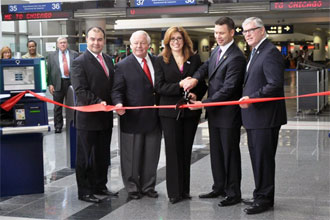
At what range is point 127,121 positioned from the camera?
19.3 ft

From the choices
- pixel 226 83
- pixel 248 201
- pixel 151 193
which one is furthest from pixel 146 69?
pixel 248 201

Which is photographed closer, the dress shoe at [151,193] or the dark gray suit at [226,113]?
the dark gray suit at [226,113]

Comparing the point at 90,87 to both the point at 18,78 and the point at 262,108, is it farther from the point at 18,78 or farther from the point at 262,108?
the point at 262,108

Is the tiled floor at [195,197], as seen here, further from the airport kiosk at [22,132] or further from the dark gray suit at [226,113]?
the dark gray suit at [226,113]

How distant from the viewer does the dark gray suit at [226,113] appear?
539 centimetres

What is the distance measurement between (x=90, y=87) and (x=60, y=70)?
5329 mm

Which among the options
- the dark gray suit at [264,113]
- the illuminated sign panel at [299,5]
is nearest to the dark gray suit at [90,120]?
the dark gray suit at [264,113]

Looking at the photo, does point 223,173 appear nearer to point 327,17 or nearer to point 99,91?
point 99,91

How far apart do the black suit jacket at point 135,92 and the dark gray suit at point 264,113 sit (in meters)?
1.05

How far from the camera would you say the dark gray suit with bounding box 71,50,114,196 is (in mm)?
5695

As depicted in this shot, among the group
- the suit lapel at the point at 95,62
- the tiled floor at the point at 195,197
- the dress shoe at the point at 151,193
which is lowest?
the tiled floor at the point at 195,197

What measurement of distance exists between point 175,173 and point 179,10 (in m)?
11.8

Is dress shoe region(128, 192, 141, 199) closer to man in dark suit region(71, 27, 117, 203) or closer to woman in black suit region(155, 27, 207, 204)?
man in dark suit region(71, 27, 117, 203)

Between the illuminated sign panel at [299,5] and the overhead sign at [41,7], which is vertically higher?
the overhead sign at [41,7]
